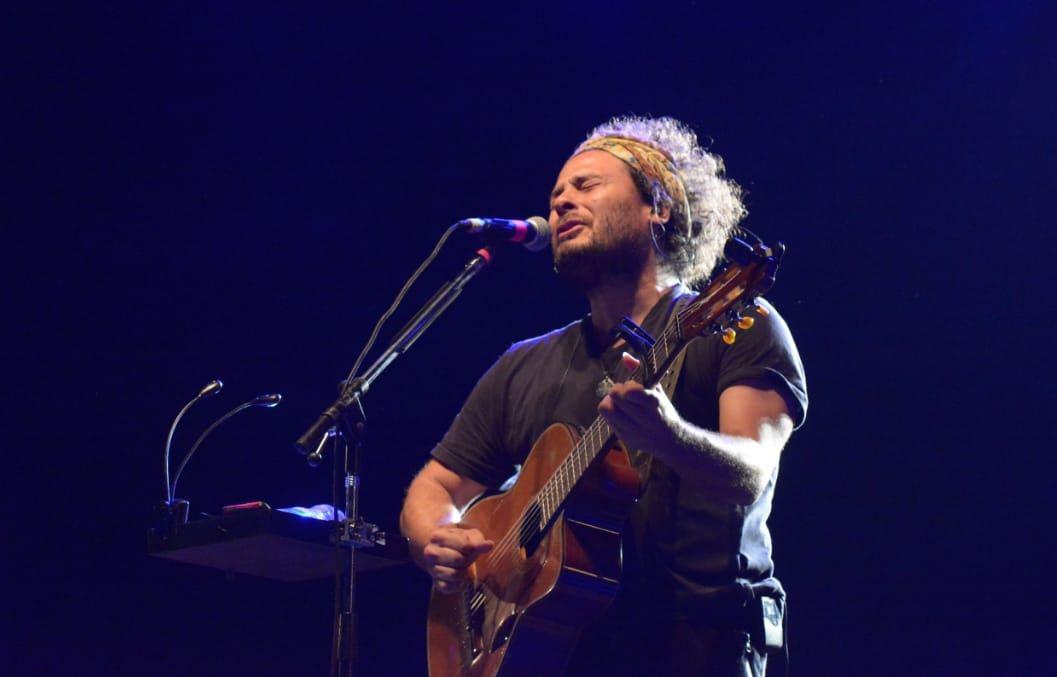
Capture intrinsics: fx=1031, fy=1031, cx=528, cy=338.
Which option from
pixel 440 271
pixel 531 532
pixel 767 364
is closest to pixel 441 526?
pixel 531 532

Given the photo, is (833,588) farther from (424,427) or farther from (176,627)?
(176,627)

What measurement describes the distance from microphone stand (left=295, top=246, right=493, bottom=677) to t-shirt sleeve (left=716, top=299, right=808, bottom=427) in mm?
856

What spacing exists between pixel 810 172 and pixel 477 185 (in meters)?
1.88

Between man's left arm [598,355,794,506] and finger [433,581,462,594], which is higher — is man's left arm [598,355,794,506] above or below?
above

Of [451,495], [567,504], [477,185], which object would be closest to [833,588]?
[451,495]

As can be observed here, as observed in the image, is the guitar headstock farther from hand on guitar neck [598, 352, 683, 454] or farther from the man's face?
the man's face

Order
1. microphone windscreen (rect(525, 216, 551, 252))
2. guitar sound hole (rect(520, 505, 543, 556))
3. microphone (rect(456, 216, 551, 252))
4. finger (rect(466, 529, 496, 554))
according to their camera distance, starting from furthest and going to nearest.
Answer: microphone windscreen (rect(525, 216, 551, 252)) < microphone (rect(456, 216, 551, 252)) < finger (rect(466, 529, 496, 554)) < guitar sound hole (rect(520, 505, 543, 556))

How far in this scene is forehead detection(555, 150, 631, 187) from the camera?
3.63 meters

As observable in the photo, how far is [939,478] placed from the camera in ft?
14.6

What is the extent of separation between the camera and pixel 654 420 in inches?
92.7

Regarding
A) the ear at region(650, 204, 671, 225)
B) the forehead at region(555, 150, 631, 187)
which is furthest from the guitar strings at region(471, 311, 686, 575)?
the forehead at region(555, 150, 631, 187)

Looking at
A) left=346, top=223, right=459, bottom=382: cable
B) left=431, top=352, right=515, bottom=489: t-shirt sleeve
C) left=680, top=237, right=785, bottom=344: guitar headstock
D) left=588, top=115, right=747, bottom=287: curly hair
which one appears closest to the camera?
left=680, top=237, right=785, bottom=344: guitar headstock

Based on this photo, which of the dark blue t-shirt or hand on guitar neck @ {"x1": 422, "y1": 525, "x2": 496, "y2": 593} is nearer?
the dark blue t-shirt

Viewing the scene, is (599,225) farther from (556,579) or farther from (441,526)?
(556,579)
